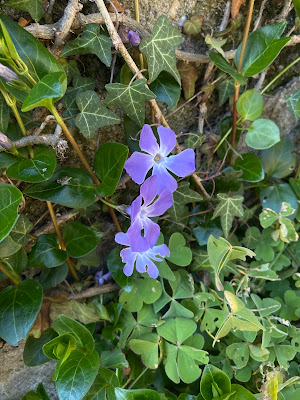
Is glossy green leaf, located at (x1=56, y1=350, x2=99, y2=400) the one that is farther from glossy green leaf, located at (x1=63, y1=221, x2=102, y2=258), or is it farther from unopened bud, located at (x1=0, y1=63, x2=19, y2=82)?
unopened bud, located at (x1=0, y1=63, x2=19, y2=82)

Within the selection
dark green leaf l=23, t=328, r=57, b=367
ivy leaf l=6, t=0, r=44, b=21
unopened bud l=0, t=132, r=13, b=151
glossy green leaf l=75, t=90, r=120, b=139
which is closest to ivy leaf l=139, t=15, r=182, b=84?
glossy green leaf l=75, t=90, r=120, b=139

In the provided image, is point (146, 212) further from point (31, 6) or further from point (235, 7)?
point (235, 7)

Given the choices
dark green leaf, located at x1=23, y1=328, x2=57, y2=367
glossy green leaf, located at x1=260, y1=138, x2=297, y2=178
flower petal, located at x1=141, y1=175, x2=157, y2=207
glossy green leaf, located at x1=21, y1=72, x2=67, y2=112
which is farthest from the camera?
glossy green leaf, located at x1=260, y1=138, x2=297, y2=178

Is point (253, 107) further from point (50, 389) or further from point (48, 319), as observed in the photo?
point (50, 389)

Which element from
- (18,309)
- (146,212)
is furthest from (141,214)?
(18,309)

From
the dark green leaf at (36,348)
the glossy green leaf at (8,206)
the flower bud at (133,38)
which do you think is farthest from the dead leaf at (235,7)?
the dark green leaf at (36,348)

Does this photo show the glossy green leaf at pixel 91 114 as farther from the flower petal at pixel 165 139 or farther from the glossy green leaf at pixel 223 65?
the glossy green leaf at pixel 223 65
